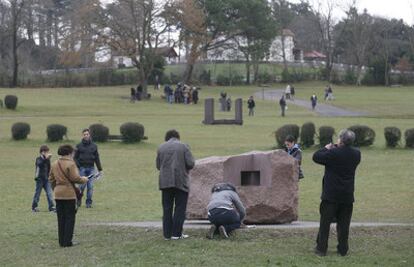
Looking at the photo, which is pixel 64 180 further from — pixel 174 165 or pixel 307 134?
pixel 307 134

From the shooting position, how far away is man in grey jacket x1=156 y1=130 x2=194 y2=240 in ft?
33.5

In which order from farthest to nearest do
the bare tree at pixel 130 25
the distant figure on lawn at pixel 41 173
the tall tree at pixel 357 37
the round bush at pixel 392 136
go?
A: the tall tree at pixel 357 37 < the bare tree at pixel 130 25 < the round bush at pixel 392 136 < the distant figure on lawn at pixel 41 173

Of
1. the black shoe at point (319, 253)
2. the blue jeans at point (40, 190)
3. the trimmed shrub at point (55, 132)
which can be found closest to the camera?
the black shoe at point (319, 253)

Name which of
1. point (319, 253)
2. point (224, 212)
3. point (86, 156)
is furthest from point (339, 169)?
point (86, 156)

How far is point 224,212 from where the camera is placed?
10359 mm

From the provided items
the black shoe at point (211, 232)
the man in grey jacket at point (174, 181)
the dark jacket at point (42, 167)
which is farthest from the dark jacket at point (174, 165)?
the dark jacket at point (42, 167)

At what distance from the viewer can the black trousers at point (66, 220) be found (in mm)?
10367

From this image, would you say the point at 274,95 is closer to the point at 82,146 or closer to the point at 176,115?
the point at 176,115

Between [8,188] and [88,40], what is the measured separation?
46007mm

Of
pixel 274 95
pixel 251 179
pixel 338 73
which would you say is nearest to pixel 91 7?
pixel 274 95

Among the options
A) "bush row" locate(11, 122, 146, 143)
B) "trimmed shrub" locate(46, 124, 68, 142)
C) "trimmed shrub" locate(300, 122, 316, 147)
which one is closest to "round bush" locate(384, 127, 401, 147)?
"trimmed shrub" locate(300, 122, 316, 147)

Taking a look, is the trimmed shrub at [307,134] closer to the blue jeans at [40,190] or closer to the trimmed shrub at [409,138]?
the trimmed shrub at [409,138]

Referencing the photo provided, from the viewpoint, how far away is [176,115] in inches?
2010

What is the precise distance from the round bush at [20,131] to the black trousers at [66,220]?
23.7 m
